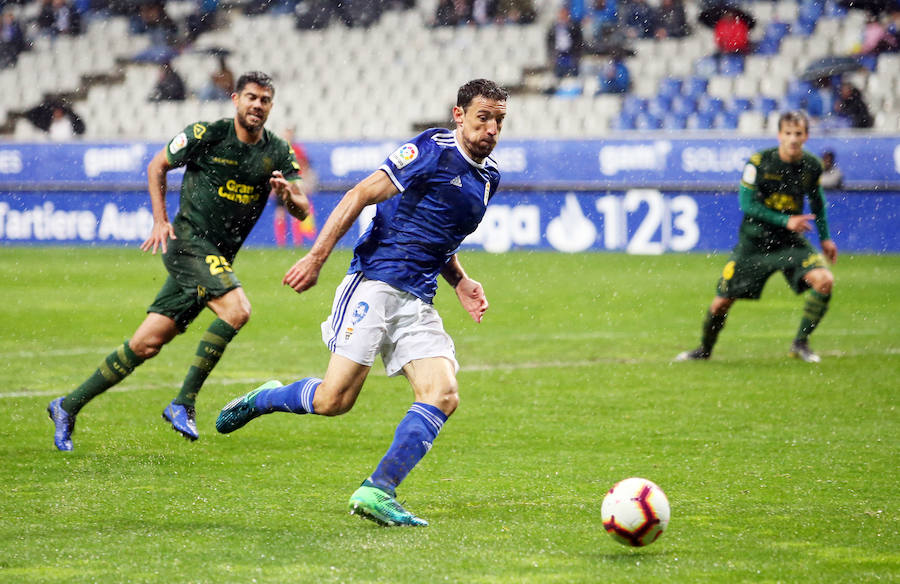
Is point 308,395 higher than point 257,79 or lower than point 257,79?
lower

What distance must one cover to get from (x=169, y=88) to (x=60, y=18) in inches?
183

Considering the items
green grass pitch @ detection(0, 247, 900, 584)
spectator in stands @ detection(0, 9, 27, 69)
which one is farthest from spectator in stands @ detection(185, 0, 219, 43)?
green grass pitch @ detection(0, 247, 900, 584)

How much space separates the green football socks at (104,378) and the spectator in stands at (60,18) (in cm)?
2495

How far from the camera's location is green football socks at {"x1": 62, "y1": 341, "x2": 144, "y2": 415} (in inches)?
283

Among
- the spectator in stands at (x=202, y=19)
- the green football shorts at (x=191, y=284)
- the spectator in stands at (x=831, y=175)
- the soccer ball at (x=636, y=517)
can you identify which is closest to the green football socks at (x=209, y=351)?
the green football shorts at (x=191, y=284)

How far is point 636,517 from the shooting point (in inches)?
188

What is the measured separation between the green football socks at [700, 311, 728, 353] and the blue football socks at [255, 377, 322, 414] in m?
5.75

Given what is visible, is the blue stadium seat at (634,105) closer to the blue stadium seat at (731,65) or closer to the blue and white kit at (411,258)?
the blue stadium seat at (731,65)

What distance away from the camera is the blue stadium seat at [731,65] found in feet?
78.8

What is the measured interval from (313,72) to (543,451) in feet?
74.3

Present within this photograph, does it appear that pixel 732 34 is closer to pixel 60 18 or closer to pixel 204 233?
pixel 60 18

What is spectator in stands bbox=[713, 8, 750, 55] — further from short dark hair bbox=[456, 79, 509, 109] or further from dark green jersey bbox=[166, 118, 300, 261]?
short dark hair bbox=[456, 79, 509, 109]

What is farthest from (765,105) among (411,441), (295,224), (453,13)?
(411,441)

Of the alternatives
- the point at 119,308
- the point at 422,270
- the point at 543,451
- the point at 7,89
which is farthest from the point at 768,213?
the point at 7,89
